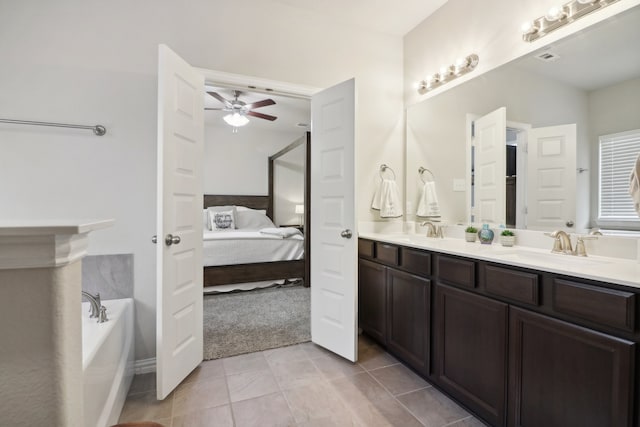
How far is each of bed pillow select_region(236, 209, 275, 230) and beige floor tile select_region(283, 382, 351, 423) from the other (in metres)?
4.09

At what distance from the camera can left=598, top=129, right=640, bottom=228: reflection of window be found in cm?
153

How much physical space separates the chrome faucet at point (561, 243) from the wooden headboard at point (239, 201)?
544 centimetres

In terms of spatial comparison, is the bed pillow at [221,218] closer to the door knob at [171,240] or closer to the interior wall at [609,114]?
the door knob at [171,240]

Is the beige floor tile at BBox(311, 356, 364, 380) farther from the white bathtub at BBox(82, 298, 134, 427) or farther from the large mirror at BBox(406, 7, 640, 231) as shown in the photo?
the large mirror at BBox(406, 7, 640, 231)

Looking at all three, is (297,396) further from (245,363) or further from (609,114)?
(609,114)

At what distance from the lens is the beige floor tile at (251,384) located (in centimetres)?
193

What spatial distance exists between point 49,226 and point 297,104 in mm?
4394

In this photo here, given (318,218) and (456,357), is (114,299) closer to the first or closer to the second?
(318,218)

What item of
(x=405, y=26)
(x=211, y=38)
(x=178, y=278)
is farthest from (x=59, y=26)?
(x=405, y=26)

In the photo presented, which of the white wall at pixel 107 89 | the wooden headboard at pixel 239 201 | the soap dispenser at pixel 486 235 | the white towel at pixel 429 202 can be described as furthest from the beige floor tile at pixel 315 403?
the wooden headboard at pixel 239 201

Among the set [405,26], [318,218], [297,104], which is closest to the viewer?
[318,218]

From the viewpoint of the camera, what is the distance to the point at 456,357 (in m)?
1.78

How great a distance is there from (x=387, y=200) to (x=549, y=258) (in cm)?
142

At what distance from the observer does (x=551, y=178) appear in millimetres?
1863
